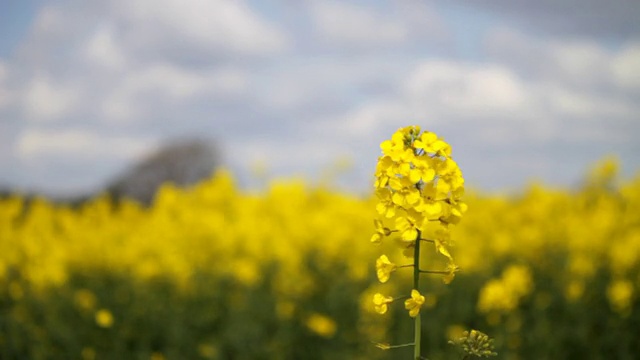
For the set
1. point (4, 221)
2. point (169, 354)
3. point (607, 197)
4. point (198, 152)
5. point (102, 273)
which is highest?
point (198, 152)

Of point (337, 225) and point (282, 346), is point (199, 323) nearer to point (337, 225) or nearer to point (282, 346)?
point (282, 346)

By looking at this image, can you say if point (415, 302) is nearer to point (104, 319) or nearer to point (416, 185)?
point (416, 185)

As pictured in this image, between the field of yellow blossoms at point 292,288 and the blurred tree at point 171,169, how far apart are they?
185 inches

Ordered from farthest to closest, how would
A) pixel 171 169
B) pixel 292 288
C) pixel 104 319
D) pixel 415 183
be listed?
pixel 171 169
pixel 292 288
pixel 104 319
pixel 415 183

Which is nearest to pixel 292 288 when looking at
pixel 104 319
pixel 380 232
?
pixel 104 319

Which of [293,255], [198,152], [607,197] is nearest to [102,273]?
[293,255]

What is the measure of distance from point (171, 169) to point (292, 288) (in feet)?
22.2

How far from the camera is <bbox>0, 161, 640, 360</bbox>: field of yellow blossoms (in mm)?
5152

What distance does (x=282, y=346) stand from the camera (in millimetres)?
5035

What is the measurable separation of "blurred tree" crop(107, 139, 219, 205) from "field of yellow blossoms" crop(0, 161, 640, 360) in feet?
15.4

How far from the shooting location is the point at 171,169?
11.7 metres

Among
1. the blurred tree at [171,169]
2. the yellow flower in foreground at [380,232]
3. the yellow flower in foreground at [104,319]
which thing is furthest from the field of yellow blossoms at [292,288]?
the blurred tree at [171,169]

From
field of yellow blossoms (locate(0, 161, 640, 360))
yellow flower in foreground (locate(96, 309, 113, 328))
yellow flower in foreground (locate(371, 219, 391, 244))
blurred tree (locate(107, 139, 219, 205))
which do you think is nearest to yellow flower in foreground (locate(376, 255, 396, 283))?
yellow flower in foreground (locate(371, 219, 391, 244))

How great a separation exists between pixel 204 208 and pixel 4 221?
2.05 m
